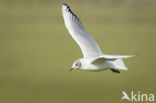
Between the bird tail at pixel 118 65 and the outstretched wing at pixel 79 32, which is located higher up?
the outstretched wing at pixel 79 32

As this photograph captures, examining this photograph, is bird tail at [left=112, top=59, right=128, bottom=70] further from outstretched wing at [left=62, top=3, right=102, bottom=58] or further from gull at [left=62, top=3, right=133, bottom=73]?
outstretched wing at [left=62, top=3, right=102, bottom=58]

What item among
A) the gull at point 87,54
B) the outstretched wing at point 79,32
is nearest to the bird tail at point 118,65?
the gull at point 87,54

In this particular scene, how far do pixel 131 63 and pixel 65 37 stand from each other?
15.1ft

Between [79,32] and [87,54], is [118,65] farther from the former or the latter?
[79,32]

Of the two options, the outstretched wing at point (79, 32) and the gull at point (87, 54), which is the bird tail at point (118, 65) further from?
the outstretched wing at point (79, 32)

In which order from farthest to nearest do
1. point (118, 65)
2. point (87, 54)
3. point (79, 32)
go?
point (79, 32), point (87, 54), point (118, 65)

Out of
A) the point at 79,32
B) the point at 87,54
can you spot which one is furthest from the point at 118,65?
the point at 79,32

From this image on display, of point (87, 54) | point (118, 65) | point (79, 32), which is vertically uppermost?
point (79, 32)

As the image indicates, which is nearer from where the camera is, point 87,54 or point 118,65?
point 118,65

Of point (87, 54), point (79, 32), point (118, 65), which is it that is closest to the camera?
point (118, 65)

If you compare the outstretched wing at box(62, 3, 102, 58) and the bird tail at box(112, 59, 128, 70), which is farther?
the outstretched wing at box(62, 3, 102, 58)

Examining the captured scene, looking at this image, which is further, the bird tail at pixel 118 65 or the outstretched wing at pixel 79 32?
the outstretched wing at pixel 79 32

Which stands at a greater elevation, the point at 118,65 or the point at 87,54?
the point at 87,54

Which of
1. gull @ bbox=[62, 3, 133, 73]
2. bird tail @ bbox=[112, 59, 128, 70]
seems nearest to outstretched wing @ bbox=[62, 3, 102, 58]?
gull @ bbox=[62, 3, 133, 73]
